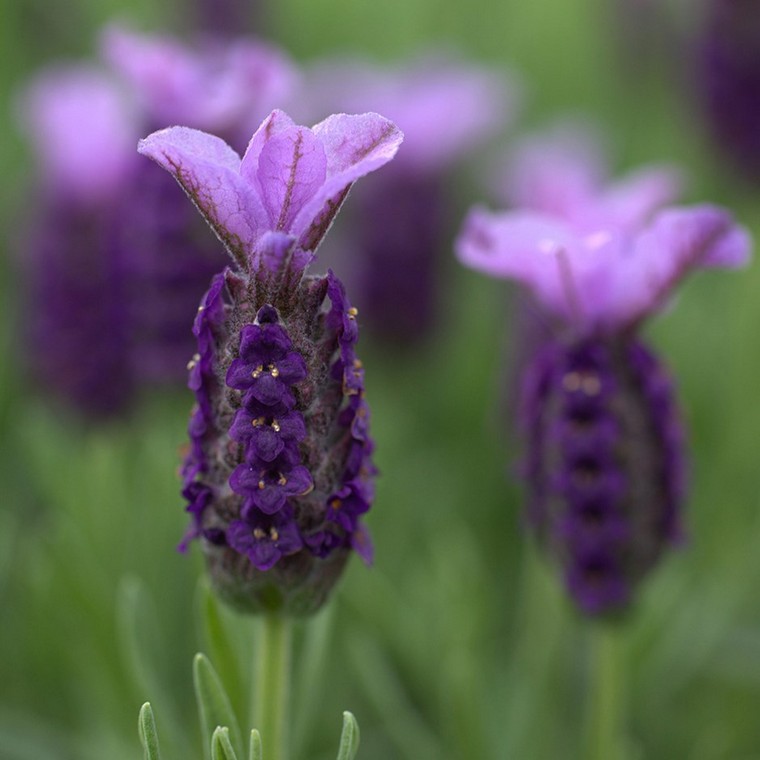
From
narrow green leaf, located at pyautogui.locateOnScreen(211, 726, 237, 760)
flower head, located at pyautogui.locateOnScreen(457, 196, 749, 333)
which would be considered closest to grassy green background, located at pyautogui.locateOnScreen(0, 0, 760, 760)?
narrow green leaf, located at pyautogui.locateOnScreen(211, 726, 237, 760)

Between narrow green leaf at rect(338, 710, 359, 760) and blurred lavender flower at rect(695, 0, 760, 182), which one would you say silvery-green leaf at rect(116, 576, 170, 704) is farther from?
blurred lavender flower at rect(695, 0, 760, 182)

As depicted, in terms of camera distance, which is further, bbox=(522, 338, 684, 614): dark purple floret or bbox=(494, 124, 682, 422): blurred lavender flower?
bbox=(494, 124, 682, 422): blurred lavender flower

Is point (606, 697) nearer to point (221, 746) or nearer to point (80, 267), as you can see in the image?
point (221, 746)

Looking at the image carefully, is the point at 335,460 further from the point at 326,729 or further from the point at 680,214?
the point at 326,729

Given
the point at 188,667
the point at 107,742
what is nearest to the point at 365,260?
the point at 188,667

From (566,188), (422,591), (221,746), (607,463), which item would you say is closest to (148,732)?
(221,746)
